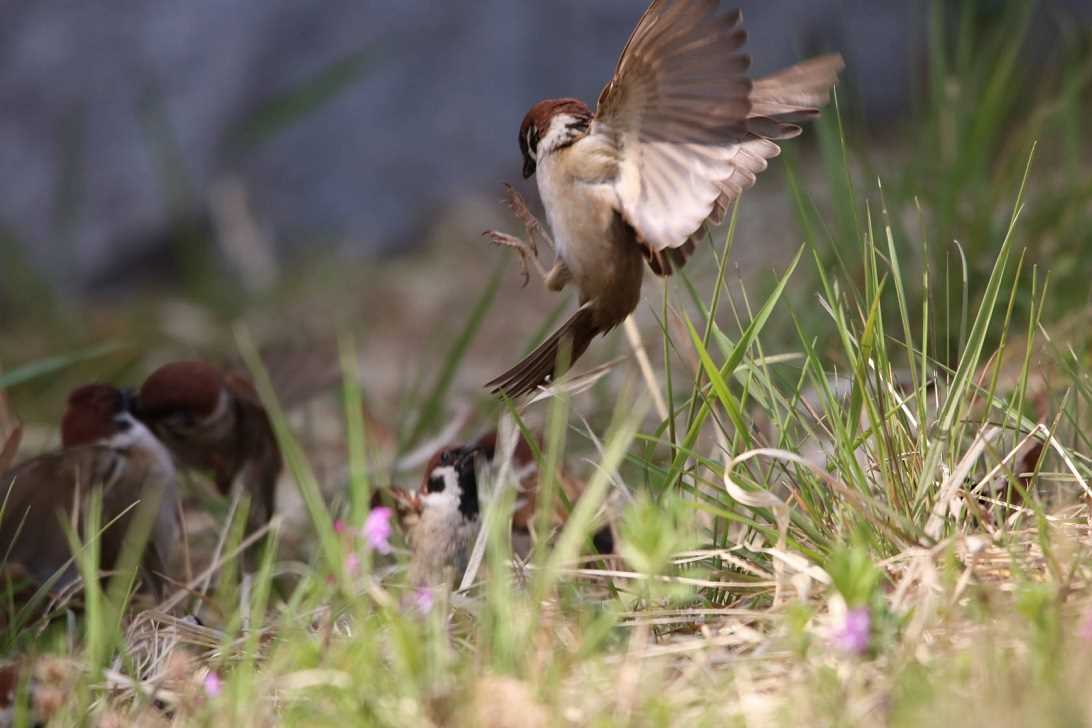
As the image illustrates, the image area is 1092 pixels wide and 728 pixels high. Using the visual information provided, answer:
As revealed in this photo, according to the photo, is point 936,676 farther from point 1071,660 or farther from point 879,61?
point 879,61

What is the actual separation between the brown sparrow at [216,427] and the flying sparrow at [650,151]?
149 cm

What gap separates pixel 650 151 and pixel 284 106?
3974 millimetres

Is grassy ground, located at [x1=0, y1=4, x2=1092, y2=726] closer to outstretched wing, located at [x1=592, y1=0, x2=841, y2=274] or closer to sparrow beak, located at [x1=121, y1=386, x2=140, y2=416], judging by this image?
outstretched wing, located at [x1=592, y1=0, x2=841, y2=274]

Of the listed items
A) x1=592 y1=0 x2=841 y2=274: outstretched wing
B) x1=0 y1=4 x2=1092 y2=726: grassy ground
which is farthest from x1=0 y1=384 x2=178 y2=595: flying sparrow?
x1=592 y1=0 x2=841 y2=274: outstretched wing

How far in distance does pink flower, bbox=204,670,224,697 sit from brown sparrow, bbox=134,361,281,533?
1656mm

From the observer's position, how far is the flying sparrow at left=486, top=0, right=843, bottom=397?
94.0 inches

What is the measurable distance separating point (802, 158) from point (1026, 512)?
5.61 meters

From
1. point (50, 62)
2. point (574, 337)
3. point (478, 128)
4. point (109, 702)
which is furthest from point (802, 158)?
point (109, 702)

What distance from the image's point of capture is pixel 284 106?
246 inches

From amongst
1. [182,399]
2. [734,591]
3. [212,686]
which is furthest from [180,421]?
[734,591]

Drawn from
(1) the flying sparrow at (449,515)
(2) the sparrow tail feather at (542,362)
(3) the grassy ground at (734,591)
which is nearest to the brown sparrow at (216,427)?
(3) the grassy ground at (734,591)

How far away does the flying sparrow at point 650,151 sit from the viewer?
7.84 ft

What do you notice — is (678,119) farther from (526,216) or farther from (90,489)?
(90,489)

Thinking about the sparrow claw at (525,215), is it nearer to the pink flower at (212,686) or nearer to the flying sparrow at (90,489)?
the pink flower at (212,686)
